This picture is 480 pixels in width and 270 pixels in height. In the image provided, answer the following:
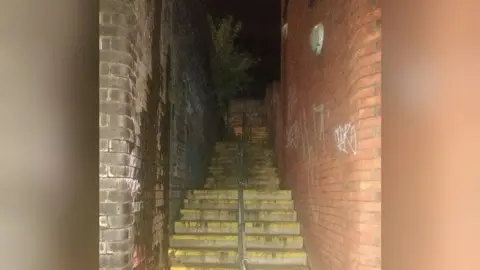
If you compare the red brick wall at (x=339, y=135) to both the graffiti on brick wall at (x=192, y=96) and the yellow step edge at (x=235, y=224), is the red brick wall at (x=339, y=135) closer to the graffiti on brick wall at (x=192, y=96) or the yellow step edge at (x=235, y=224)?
the yellow step edge at (x=235, y=224)

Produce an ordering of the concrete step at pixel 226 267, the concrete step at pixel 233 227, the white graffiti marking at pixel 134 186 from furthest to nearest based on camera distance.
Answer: the concrete step at pixel 233 227
the concrete step at pixel 226 267
the white graffiti marking at pixel 134 186

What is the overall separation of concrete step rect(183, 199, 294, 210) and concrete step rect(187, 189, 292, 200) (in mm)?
80

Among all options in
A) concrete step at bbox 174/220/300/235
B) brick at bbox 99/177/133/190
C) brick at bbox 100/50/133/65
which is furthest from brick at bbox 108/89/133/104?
concrete step at bbox 174/220/300/235

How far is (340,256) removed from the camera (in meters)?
3.64

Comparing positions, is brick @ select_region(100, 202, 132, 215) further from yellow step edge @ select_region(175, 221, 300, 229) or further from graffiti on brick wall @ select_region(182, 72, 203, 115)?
graffiti on brick wall @ select_region(182, 72, 203, 115)

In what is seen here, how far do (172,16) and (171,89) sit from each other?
2.49 feet

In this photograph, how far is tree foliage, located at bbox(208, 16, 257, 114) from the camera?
9.34 meters

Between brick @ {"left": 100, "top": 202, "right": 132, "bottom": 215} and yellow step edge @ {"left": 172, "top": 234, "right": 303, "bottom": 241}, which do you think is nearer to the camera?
brick @ {"left": 100, "top": 202, "right": 132, "bottom": 215}

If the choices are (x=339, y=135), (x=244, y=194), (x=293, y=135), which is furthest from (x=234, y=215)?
(x=339, y=135)

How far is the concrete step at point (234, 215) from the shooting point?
240 inches

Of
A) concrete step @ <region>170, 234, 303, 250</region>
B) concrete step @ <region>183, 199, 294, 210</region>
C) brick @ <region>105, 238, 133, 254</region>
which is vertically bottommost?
concrete step @ <region>170, 234, 303, 250</region>

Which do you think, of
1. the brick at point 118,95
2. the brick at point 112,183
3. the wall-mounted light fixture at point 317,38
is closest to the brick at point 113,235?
the brick at point 112,183

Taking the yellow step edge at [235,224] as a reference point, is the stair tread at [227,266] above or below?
below

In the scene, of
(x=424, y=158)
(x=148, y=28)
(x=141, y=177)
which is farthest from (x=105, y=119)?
(x=424, y=158)
